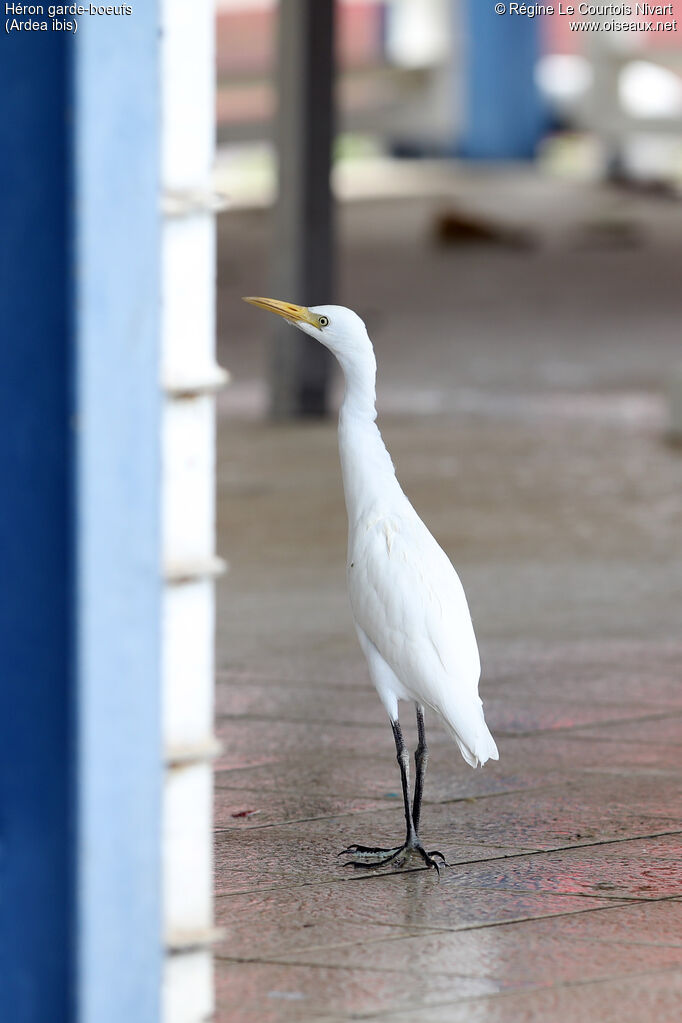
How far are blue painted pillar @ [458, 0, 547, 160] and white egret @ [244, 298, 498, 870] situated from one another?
22.4 meters

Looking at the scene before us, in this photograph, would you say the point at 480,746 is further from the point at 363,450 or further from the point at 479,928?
the point at 363,450

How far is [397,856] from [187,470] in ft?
5.10

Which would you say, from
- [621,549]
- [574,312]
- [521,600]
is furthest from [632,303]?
[521,600]

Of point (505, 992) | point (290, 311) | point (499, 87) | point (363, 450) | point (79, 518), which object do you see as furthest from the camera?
point (499, 87)

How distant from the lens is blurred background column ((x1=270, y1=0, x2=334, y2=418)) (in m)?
14.5

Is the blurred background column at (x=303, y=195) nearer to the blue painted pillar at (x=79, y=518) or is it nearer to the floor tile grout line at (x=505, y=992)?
the floor tile grout line at (x=505, y=992)

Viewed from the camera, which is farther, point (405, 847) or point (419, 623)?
point (405, 847)

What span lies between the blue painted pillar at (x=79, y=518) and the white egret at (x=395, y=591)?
128 cm

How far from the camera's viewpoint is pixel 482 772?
15.8 feet

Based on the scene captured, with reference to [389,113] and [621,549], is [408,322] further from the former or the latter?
[621,549]

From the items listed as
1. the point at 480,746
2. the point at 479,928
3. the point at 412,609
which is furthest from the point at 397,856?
the point at 412,609

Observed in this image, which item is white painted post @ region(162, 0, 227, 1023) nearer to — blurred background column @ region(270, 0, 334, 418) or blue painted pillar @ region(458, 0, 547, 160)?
blurred background column @ region(270, 0, 334, 418)

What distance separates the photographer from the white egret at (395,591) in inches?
149

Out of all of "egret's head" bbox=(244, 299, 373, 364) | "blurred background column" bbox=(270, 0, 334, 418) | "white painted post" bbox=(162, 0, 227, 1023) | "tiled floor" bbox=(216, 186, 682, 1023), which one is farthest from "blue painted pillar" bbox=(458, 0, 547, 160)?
"white painted post" bbox=(162, 0, 227, 1023)
